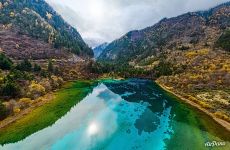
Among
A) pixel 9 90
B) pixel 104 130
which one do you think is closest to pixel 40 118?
pixel 104 130

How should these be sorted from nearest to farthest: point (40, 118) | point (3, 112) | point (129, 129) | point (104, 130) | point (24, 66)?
point (104, 130), point (129, 129), point (3, 112), point (40, 118), point (24, 66)

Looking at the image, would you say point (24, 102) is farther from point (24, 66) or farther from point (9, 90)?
point (24, 66)

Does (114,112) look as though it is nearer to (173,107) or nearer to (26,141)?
(173,107)

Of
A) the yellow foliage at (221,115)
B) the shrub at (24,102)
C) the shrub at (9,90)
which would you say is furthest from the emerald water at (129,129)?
the shrub at (9,90)
